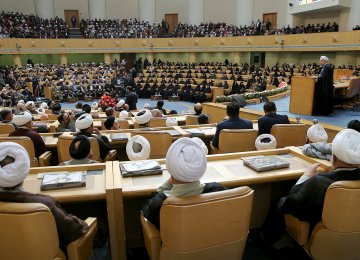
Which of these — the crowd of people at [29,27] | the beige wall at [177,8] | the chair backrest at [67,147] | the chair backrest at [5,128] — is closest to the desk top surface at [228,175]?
the chair backrest at [67,147]

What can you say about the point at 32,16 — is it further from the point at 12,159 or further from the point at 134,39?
the point at 12,159

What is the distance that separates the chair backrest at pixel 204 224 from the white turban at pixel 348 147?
2.59ft

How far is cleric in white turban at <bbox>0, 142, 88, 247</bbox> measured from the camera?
2.05 m

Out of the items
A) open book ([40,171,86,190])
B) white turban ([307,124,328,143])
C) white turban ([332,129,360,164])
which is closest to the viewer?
white turban ([332,129,360,164])

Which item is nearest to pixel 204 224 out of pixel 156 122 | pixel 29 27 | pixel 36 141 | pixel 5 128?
pixel 36 141

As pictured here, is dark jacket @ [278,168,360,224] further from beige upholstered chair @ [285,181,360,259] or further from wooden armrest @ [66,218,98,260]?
wooden armrest @ [66,218,98,260]

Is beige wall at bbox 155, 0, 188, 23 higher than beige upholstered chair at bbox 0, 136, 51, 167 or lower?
higher

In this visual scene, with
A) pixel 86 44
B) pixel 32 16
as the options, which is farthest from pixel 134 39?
pixel 32 16

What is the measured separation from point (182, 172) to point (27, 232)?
3.23 feet

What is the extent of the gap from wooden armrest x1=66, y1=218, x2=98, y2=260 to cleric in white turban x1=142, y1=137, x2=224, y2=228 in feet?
1.53

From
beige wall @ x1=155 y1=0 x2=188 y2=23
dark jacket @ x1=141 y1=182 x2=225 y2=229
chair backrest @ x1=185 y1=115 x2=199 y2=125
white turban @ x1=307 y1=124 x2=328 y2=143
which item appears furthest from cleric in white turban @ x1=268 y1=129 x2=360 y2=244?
beige wall @ x1=155 y1=0 x2=188 y2=23

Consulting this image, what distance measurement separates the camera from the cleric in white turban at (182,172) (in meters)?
2.12

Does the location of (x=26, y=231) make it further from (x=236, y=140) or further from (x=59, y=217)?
(x=236, y=140)

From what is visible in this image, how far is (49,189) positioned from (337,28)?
2336 centimetres
